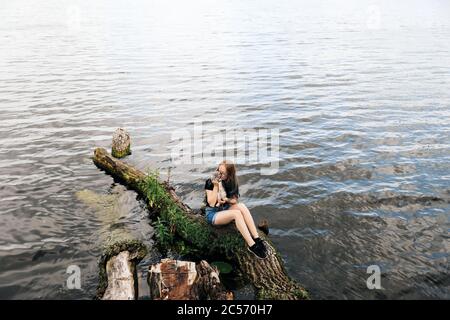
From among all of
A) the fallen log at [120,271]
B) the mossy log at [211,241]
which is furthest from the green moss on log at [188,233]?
the fallen log at [120,271]

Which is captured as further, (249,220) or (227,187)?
(227,187)

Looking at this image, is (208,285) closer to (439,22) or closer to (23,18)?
(439,22)

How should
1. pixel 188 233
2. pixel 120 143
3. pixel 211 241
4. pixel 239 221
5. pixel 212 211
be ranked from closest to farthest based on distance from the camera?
1. pixel 239 221
2. pixel 212 211
3. pixel 211 241
4. pixel 188 233
5. pixel 120 143

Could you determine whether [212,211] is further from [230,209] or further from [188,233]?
[188,233]

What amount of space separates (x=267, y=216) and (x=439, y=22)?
7626 cm

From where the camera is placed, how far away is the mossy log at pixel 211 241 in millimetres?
8211

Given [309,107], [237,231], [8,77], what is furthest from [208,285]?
[8,77]

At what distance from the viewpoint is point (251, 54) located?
139 feet

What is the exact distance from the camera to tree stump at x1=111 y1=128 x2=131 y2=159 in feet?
50.5

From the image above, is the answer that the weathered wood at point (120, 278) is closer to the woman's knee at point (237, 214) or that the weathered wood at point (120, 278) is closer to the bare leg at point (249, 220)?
the woman's knee at point (237, 214)

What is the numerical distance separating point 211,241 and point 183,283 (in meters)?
2.16

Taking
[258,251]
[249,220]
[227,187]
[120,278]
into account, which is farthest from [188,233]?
[120,278]

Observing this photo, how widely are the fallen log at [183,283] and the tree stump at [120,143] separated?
29.3 feet

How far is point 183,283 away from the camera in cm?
745
